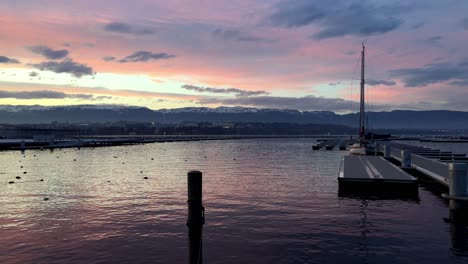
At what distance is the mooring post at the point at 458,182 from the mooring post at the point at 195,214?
49.4ft

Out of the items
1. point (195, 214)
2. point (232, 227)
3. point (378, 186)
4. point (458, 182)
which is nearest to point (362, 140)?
point (378, 186)

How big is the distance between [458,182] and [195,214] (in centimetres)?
1542

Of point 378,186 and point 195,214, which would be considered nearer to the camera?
point 195,214

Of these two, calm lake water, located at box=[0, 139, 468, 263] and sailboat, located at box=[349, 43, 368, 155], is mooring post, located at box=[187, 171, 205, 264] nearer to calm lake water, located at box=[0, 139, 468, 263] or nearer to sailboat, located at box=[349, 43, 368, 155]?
calm lake water, located at box=[0, 139, 468, 263]

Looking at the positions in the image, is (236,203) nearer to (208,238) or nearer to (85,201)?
(208,238)

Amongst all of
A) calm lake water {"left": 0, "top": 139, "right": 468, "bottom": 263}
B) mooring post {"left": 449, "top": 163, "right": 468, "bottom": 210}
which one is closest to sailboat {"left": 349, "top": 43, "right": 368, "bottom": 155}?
calm lake water {"left": 0, "top": 139, "right": 468, "bottom": 263}

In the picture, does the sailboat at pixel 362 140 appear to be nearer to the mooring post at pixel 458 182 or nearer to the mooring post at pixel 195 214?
the mooring post at pixel 458 182

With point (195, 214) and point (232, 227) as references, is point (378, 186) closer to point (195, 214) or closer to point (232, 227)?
point (232, 227)

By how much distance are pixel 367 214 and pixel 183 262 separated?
1299 centimetres

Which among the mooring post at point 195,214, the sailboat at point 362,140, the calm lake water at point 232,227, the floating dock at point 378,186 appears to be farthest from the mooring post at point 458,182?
the sailboat at point 362,140

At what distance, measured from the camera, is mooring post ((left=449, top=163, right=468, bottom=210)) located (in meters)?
21.8

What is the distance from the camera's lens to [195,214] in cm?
1484

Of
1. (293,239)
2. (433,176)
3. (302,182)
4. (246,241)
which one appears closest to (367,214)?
(293,239)

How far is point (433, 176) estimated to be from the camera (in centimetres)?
3522
